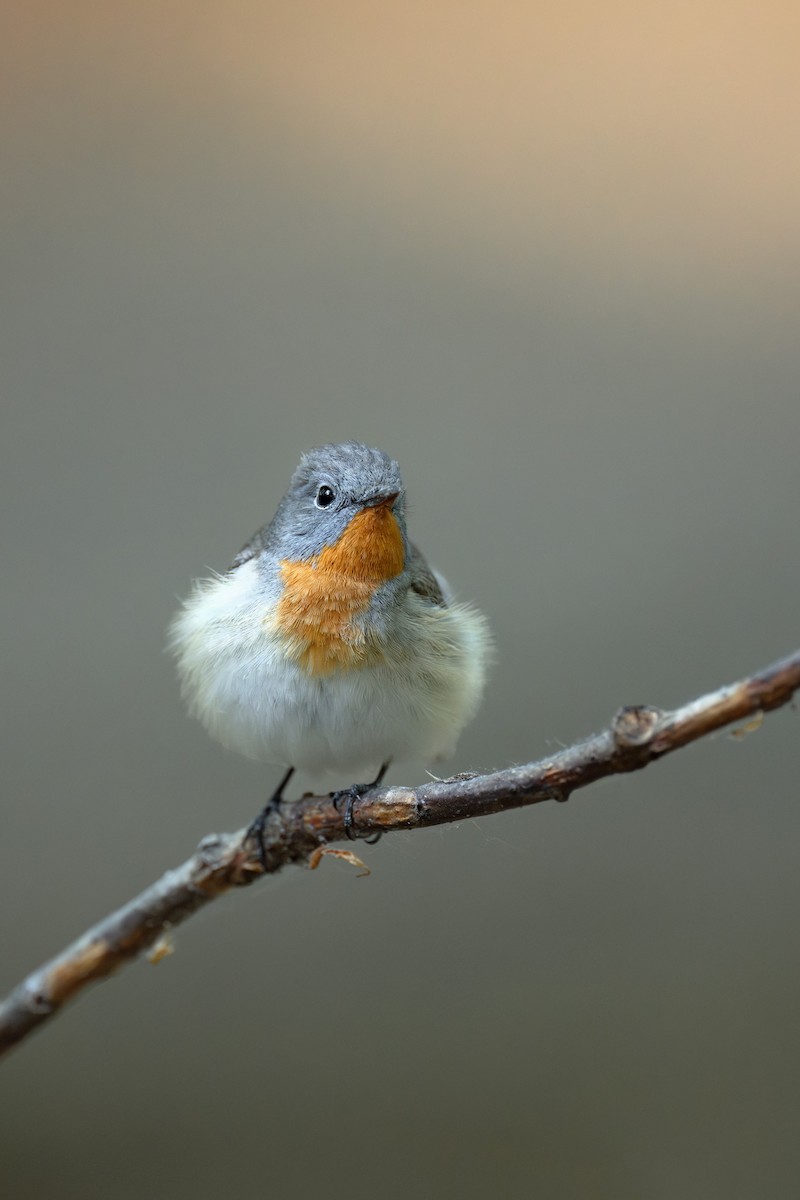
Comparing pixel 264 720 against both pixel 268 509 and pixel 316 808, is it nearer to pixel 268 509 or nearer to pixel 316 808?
pixel 316 808

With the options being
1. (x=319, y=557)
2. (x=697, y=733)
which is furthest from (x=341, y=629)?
(x=697, y=733)

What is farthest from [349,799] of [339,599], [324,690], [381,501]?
[381,501]

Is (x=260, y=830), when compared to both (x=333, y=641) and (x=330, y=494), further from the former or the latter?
(x=330, y=494)

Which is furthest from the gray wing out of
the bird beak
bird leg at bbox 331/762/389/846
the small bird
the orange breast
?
bird leg at bbox 331/762/389/846

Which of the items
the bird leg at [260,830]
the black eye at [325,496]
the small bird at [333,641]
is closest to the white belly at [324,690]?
the small bird at [333,641]

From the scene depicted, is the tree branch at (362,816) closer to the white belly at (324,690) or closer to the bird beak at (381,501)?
the white belly at (324,690)

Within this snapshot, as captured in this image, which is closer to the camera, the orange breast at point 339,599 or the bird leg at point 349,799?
the bird leg at point 349,799
